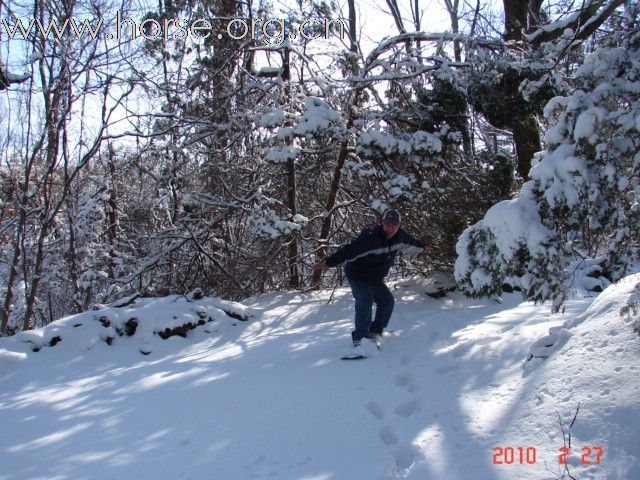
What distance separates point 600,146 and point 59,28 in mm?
8946

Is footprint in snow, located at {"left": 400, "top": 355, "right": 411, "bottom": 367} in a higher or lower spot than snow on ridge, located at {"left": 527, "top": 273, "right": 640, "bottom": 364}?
lower

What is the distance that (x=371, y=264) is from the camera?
530cm

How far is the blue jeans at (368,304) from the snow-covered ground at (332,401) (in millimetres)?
295

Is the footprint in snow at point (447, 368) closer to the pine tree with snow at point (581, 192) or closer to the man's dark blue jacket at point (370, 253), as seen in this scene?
the pine tree with snow at point (581, 192)

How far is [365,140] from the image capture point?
25.6 ft

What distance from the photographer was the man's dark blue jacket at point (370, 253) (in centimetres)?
521

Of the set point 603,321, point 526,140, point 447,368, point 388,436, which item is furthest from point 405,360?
point 526,140

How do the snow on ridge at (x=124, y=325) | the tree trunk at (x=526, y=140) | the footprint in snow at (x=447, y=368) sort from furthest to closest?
1. the tree trunk at (x=526, y=140)
2. the snow on ridge at (x=124, y=325)
3. the footprint in snow at (x=447, y=368)

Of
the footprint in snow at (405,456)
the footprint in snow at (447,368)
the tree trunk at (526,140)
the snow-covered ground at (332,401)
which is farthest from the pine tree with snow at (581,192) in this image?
the tree trunk at (526,140)

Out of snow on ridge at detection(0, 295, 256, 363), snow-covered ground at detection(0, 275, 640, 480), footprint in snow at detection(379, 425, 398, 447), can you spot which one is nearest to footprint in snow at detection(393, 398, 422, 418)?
snow-covered ground at detection(0, 275, 640, 480)

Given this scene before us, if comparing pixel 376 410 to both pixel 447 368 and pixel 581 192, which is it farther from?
pixel 581 192

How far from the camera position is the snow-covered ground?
2758 mm
